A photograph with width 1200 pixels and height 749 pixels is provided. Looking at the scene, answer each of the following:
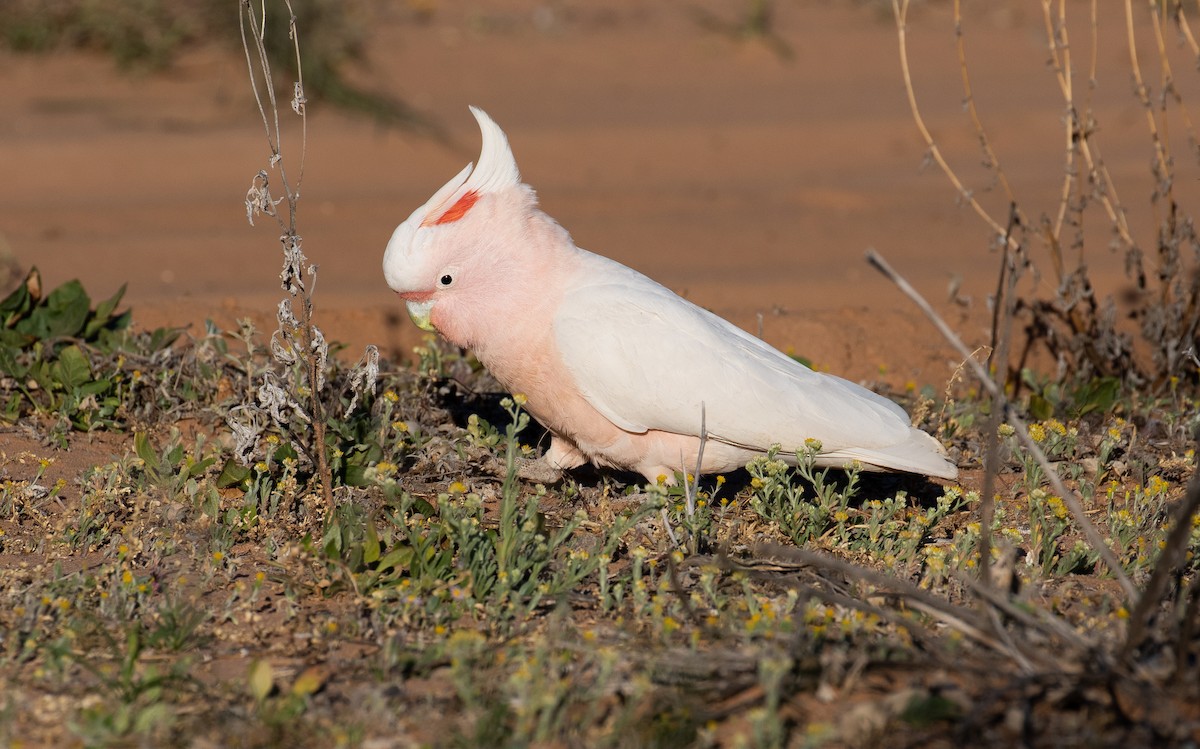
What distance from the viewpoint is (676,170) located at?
28.2 feet

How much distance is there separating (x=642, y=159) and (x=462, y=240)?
17.6 ft

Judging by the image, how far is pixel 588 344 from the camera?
3.53m

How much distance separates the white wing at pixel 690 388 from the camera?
11.6ft

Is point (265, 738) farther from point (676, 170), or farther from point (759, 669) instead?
point (676, 170)

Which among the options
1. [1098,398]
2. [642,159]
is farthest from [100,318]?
[642,159]

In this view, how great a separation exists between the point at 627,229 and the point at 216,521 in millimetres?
4255

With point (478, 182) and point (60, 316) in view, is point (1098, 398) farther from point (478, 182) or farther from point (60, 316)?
point (60, 316)

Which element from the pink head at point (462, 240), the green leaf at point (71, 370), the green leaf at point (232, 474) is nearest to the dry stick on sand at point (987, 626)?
the pink head at point (462, 240)

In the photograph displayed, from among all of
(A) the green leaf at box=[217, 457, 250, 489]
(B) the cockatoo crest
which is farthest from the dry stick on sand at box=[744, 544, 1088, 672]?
(A) the green leaf at box=[217, 457, 250, 489]

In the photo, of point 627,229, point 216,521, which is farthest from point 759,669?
point 627,229

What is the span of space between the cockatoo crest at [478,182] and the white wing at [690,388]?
368mm

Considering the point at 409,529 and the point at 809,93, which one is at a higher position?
the point at 809,93

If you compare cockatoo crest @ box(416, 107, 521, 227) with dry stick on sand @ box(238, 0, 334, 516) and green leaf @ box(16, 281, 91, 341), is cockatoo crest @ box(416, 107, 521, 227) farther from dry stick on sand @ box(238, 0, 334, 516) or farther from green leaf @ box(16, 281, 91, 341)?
green leaf @ box(16, 281, 91, 341)

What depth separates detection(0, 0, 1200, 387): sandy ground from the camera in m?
6.07
